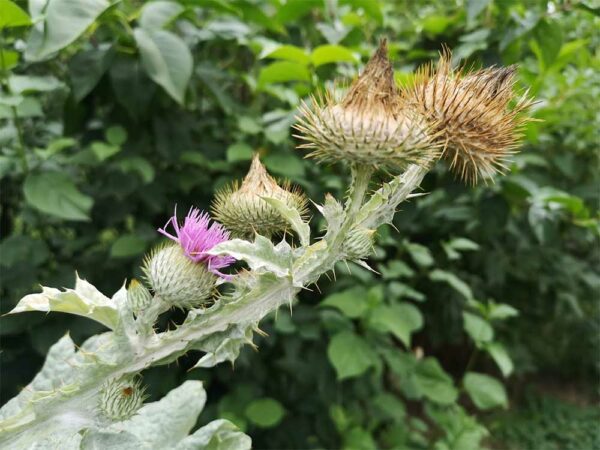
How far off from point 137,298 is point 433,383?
2.66 m

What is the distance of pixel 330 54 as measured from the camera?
265 centimetres

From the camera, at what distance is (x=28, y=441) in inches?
55.9

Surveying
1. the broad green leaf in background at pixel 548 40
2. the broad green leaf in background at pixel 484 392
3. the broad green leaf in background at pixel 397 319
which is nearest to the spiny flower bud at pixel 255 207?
the broad green leaf in background at pixel 397 319

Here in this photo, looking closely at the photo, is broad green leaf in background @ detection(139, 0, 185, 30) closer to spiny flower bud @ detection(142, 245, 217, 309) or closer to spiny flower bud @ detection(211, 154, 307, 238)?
spiny flower bud @ detection(211, 154, 307, 238)

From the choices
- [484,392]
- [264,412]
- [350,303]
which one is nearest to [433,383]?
[484,392]

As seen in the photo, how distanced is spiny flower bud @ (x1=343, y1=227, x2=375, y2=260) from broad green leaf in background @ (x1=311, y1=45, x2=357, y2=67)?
1.37m

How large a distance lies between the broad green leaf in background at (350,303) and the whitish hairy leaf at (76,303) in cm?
177

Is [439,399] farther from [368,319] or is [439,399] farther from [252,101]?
[252,101]

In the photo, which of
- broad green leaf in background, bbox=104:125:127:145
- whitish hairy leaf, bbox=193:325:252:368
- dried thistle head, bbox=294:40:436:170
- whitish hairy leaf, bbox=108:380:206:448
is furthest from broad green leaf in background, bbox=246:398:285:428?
dried thistle head, bbox=294:40:436:170

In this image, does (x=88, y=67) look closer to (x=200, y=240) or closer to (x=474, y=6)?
(x=200, y=240)

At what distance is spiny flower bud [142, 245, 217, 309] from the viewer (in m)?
1.51

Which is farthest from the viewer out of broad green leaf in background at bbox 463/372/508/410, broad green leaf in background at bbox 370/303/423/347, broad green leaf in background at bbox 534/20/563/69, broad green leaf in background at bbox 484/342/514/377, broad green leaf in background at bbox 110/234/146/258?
broad green leaf in background at bbox 463/372/508/410

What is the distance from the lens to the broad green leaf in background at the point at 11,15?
2.11 metres

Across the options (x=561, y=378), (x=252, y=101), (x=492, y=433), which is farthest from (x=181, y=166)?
(x=561, y=378)
